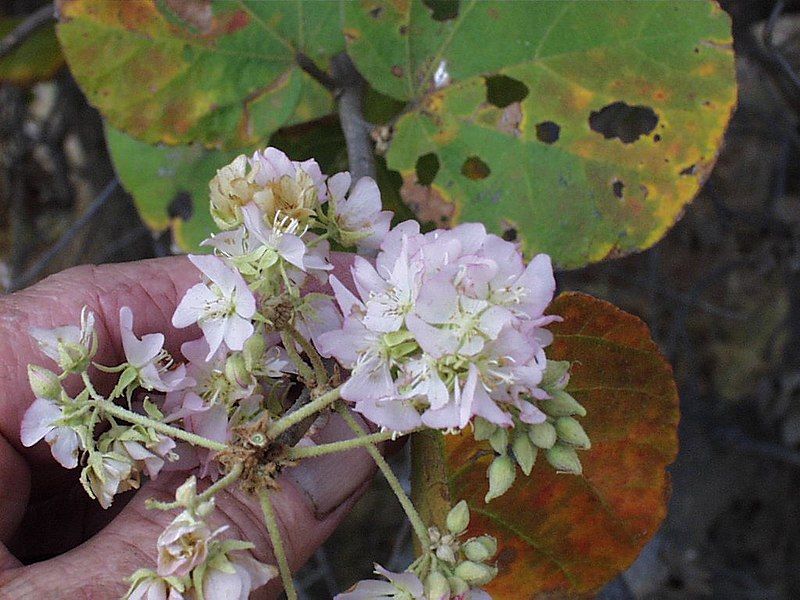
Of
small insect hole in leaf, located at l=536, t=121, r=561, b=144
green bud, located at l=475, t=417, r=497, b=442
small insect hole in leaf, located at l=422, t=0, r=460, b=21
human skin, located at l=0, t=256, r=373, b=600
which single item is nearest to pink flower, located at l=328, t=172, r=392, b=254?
human skin, located at l=0, t=256, r=373, b=600

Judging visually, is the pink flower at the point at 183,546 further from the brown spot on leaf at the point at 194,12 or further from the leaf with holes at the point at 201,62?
the brown spot on leaf at the point at 194,12

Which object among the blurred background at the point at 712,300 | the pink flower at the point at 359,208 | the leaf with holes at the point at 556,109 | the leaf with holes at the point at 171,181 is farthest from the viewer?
the blurred background at the point at 712,300

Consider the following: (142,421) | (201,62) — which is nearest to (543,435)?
(142,421)

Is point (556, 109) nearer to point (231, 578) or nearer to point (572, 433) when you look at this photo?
point (572, 433)

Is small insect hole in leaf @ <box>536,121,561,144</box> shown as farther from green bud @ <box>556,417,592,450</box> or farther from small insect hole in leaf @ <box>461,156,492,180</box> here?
green bud @ <box>556,417,592,450</box>

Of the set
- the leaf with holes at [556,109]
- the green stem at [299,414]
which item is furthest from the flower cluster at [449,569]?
the leaf with holes at [556,109]
